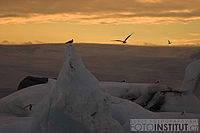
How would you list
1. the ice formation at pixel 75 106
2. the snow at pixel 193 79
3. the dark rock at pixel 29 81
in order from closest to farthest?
the ice formation at pixel 75 106, the snow at pixel 193 79, the dark rock at pixel 29 81

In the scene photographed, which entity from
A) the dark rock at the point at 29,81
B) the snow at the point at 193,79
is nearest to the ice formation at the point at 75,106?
the snow at the point at 193,79

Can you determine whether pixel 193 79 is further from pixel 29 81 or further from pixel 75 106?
pixel 75 106

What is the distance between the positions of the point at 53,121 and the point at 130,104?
48.4 inches

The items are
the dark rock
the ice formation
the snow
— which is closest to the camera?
the ice formation

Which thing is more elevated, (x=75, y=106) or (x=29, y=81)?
(x=29, y=81)

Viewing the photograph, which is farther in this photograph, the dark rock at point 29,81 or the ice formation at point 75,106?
the dark rock at point 29,81

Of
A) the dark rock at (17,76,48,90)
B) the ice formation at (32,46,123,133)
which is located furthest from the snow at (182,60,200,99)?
the ice formation at (32,46,123,133)

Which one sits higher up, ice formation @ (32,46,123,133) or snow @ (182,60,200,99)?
snow @ (182,60,200,99)

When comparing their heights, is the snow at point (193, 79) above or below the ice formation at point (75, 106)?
above

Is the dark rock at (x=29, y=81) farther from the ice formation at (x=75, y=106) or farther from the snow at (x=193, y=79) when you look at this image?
the ice formation at (x=75, y=106)

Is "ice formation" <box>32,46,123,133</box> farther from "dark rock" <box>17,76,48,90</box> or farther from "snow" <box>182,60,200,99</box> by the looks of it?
"dark rock" <box>17,76,48,90</box>

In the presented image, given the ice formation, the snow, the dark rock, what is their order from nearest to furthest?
the ice formation, the snow, the dark rock

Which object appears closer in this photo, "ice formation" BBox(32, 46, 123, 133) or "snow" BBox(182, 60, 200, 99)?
"ice formation" BBox(32, 46, 123, 133)

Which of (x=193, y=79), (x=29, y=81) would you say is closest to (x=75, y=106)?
(x=193, y=79)
